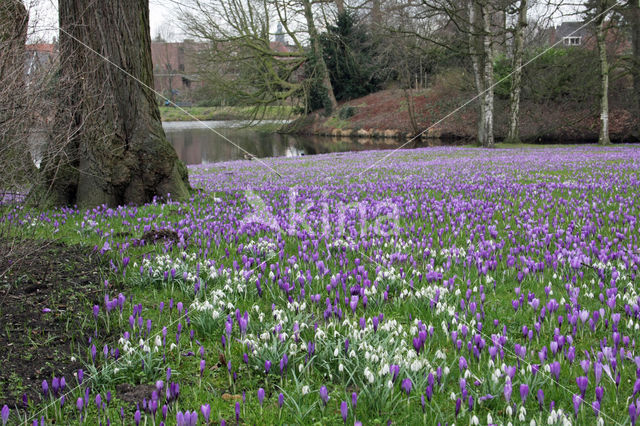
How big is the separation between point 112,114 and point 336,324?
257 inches

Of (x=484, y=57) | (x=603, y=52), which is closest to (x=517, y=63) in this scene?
(x=484, y=57)

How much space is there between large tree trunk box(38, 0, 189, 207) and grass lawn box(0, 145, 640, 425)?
189cm

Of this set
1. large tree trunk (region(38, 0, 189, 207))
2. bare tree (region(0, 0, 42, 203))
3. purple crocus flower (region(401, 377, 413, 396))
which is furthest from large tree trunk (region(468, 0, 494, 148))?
purple crocus flower (region(401, 377, 413, 396))

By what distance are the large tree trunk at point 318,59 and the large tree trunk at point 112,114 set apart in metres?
35.4

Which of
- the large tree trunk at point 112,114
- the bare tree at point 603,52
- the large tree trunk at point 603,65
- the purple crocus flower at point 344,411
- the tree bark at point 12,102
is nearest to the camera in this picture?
the purple crocus flower at point 344,411

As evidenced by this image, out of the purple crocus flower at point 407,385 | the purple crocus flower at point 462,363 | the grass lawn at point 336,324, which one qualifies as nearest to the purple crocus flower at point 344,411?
the grass lawn at point 336,324

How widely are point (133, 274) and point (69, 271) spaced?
2.20 ft

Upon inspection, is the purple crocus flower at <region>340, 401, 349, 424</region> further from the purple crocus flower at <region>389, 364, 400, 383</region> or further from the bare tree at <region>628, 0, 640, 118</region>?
the bare tree at <region>628, 0, 640, 118</region>

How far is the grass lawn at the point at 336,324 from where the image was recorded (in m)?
2.55

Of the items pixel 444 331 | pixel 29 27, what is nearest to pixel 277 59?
pixel 29 27

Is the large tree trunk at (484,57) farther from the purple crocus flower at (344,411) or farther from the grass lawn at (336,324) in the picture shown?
the purple crocus flower at (344,411)

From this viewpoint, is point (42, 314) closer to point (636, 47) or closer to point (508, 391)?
point (508, 391)

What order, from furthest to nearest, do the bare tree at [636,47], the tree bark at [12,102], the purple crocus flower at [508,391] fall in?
the bare tree at [636,47] < the tree bark at [12,102] < the purple crocus flower at [508,391]

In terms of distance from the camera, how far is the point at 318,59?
45.8 metres
